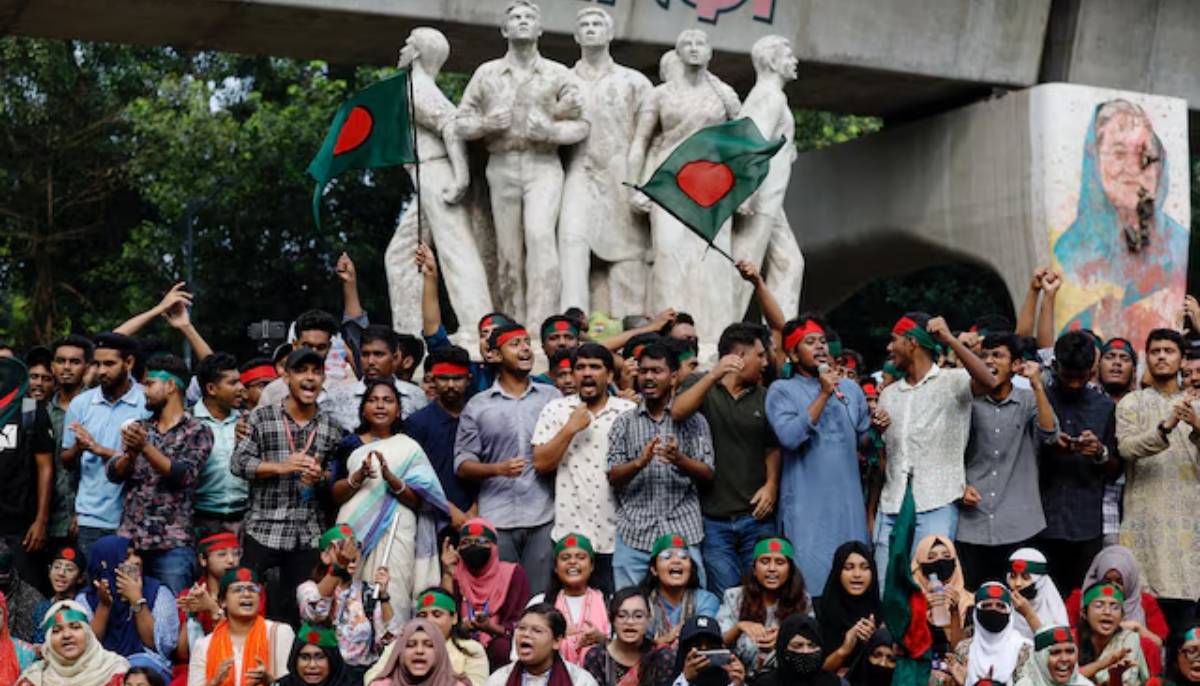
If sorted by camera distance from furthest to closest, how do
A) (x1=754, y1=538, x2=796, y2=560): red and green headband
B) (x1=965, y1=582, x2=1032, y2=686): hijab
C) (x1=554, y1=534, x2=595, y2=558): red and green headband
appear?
(x1=554, y1=534, x2=595, y2=558): red and green headband → (x1=754, y1=538, x2=796, y2=560): red and green headband → (x1=965, y1=582, x2=1032, y2=686): hijab

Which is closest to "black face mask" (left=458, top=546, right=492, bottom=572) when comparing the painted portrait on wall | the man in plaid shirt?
the man in plaid shirt

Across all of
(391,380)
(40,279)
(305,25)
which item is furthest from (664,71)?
(40,279)

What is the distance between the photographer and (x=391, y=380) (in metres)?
10.9

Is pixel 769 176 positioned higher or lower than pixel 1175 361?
higher

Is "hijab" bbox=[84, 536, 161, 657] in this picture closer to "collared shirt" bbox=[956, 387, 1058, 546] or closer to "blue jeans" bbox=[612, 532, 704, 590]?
"blue jeans" bbox=[612, 532, 704, 590]

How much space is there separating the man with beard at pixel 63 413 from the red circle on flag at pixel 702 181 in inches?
132

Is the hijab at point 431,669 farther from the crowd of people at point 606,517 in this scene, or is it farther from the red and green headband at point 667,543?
the red and green headband at point 667,543

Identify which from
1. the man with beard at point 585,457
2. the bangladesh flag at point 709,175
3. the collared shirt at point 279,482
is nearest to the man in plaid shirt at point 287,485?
the collared shirt at point 279,482

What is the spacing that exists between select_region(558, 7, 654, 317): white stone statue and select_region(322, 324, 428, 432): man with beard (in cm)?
374

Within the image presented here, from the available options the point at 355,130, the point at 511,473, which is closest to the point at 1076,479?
the point at 511,473

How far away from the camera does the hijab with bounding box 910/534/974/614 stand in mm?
10219

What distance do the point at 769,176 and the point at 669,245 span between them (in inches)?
37.0

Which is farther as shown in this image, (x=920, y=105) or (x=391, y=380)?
(x=920, y=105)

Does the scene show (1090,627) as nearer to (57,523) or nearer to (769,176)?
(57,523)
